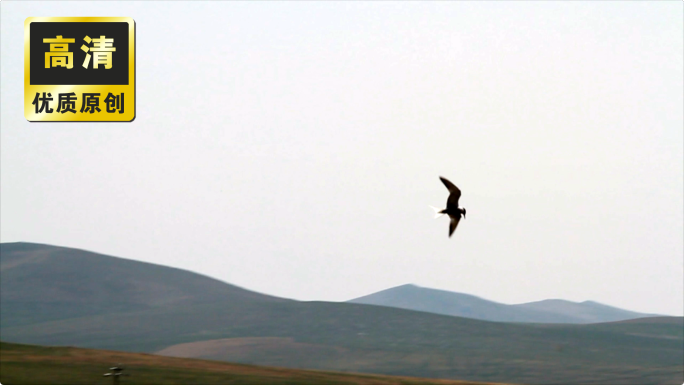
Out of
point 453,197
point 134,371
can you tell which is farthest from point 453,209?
point 134,371

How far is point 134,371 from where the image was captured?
61.4m

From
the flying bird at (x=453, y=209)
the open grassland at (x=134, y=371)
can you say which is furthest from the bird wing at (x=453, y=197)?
the open grassland at (x=134, y=371)

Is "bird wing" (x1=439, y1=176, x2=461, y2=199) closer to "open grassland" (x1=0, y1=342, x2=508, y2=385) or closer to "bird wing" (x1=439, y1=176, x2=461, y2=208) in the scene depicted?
"bird wing" (x1=439, y1=176, x2=461, y2=208)

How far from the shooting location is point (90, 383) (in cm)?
5281

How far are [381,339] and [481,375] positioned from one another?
42.3m

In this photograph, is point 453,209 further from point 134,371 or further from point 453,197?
point 134,371

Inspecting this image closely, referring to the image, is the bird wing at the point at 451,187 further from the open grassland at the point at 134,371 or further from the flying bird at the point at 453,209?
the open grassland at the point at 134,371

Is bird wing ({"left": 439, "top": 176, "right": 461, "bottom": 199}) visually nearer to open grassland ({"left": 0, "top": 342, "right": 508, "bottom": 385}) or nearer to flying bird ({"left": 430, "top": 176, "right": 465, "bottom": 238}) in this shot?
flying bird ({"left": 430, "top": 176, "right": 465, "bottom": 238})

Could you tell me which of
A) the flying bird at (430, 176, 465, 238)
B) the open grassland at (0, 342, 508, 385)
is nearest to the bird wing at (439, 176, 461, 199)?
the flying bird at (430, 176, 465, 238)

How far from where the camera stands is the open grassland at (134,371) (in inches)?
2144

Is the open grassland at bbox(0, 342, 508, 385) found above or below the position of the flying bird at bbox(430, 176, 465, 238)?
below

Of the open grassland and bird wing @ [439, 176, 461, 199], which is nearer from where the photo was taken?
bird wing @ [439, 176, 461, 199]

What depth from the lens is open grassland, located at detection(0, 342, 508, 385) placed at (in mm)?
54469

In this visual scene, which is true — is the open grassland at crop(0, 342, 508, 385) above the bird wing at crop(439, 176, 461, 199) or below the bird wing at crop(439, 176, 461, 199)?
below
